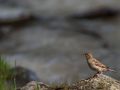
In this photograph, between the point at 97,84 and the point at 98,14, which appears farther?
the point at 98,14

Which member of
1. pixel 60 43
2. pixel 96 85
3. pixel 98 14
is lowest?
pixel 96 85

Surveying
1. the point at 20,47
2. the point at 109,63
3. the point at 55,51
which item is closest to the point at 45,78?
the point at 109,63

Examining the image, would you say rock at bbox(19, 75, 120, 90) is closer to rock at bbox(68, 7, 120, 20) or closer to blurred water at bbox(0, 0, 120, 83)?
blurred water at bbox(0, 0, 120, 83)

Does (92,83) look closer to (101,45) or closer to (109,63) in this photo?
(109,63)

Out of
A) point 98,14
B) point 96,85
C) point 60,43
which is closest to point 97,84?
point 96,85

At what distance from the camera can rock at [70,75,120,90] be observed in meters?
5.72

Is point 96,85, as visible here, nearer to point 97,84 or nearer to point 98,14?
point 97,84

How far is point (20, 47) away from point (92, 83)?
28.2ft

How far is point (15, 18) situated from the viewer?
17.1 metres

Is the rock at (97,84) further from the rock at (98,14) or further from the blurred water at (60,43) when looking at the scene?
the rock at (98,14)

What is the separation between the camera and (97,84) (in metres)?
5.75

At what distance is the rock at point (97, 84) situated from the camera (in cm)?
572

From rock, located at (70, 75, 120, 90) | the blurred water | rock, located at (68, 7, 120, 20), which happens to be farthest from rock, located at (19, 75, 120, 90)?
rock, located at (68, 7, 120, 20)

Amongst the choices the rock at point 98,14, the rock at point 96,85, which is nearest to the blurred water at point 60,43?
the rock at point 98,14
